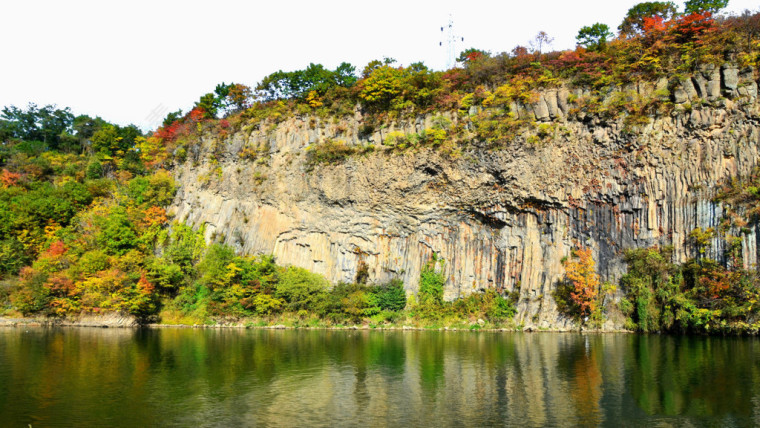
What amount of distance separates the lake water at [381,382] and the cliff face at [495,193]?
373 inches

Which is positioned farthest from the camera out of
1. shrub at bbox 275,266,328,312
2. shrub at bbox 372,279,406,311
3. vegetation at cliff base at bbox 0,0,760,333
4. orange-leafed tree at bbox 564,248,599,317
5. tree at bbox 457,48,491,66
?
tree at bbox 457,48,491,66

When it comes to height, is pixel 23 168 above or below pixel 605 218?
above

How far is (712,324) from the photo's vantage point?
113 ft

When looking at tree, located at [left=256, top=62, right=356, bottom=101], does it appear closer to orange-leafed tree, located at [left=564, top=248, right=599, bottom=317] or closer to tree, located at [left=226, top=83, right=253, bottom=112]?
tree, located at [left=226, top=83, right=253, bottom=112]

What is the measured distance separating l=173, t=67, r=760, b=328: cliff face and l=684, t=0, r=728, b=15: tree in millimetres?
11283

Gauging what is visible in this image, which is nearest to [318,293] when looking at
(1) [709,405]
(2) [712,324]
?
(2) [712,324]

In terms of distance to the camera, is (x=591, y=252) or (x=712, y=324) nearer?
(x=712, y=324)

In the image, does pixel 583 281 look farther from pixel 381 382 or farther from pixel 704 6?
pixel 704 6

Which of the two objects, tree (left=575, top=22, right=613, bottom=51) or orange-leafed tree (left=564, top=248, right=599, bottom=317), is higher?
tree (left=575, top=22, right=613, bottom=51)

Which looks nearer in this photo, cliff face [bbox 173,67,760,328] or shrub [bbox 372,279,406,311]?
cliff face [bbox 173,67,760,328]

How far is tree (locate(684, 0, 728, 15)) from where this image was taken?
46.1 metres

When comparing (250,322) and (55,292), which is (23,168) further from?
(250,322)

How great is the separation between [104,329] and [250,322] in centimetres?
1172

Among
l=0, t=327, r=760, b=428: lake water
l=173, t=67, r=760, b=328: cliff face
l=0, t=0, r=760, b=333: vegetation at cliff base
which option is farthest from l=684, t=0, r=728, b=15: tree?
l=0, t=327, r=760, b=428: lake water
